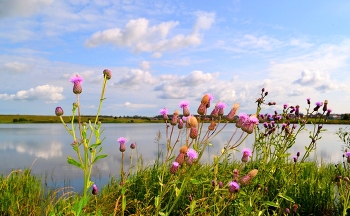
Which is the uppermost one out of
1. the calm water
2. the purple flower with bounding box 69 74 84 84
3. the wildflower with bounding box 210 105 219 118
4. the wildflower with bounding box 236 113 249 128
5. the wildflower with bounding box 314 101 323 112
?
the purple flower with bounding box 69 74 84 84

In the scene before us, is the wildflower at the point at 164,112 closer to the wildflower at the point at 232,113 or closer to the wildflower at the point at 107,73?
the wildflower at the point at 232,113

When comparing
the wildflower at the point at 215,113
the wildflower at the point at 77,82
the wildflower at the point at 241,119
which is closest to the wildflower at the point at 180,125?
the wildflower at the point at 215,113

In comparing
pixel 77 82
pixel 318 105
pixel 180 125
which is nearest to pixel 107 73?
pixel 77 82

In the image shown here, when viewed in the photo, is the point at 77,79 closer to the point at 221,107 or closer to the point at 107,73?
the point at 107,73

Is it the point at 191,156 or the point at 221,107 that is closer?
the point at 191,156

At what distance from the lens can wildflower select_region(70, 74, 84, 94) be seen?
93.4 inches

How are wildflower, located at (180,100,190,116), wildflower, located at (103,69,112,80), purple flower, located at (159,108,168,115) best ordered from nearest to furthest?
wildflower, located at (103,69,112,80) < wildflower, located at (180,100,190,116) < purple flower, located at (159,108,168,115)

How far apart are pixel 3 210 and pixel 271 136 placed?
386 cm

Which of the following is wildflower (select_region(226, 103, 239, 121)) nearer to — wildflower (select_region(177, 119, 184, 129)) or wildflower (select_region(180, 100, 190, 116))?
wildflower (select_region(180, 100, 190, 116))

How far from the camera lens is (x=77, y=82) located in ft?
7.89

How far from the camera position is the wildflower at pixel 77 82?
→ 2373mm

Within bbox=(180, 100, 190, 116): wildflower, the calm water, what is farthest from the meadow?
the calm water

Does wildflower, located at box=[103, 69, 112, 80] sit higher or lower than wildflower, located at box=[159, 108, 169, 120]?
higher

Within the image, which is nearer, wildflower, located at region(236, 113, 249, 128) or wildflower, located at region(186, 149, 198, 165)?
wildflower, located at region(186, 149, 198, 165)
